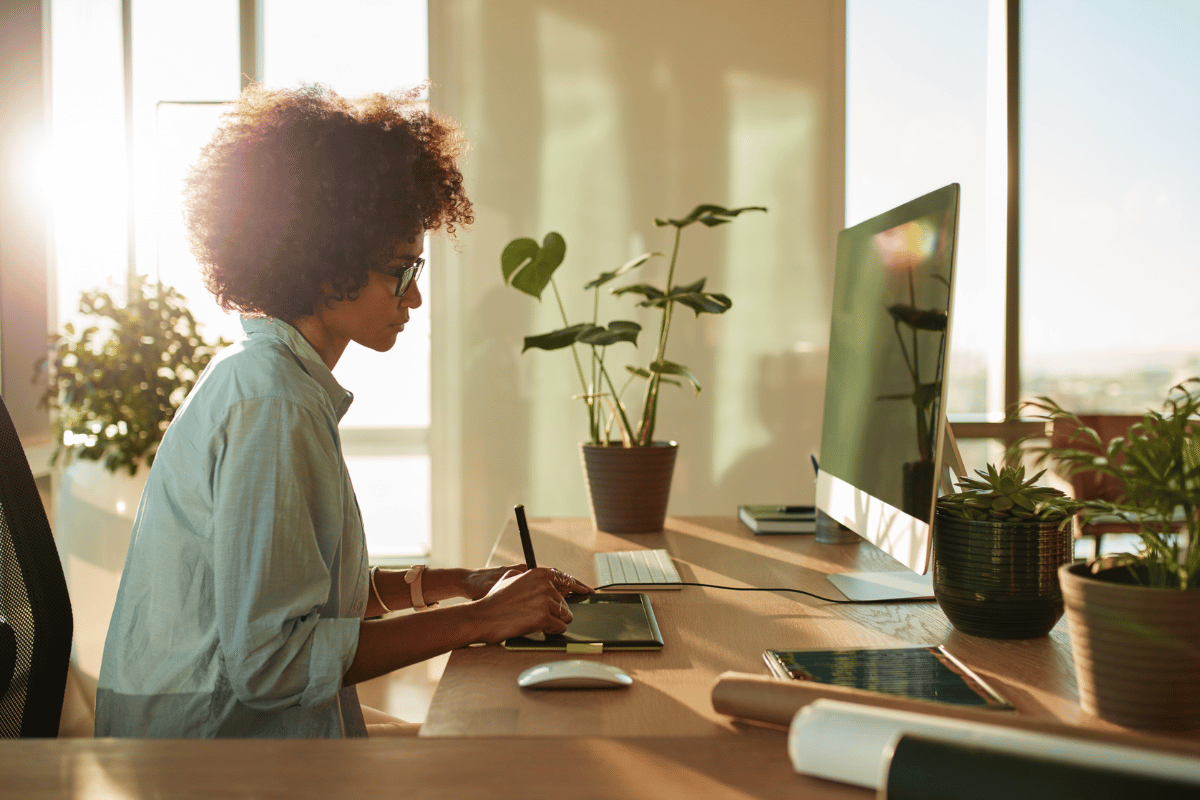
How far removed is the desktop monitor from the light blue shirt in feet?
2.38

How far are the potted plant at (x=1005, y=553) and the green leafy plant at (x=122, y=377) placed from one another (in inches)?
92.1

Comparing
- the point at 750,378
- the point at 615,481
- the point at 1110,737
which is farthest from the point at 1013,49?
the point at 1110,737

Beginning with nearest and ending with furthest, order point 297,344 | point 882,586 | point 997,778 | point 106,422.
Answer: point 997,778
point 297,344
point 882,586
point 106,422

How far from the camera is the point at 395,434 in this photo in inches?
130

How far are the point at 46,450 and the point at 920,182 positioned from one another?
3241 mm

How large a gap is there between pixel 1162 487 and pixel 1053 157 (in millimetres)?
3018

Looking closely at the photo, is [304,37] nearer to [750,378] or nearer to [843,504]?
[750,378]

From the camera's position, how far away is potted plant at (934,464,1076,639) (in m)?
1.04

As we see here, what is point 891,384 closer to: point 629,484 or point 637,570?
Result: point 637,570

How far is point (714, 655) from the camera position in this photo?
40.9 inches

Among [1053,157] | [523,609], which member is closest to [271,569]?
[523,609]

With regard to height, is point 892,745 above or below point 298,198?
below

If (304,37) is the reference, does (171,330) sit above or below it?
below

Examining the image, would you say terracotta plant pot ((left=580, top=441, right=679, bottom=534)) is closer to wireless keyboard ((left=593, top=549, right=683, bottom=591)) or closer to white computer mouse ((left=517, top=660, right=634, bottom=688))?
wireless keyboard ((left=593, top=549, right=683, bottom=591))
